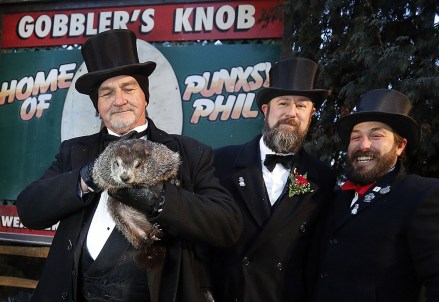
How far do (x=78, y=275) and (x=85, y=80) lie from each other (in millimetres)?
969

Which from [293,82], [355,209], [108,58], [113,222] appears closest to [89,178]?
[113,222]

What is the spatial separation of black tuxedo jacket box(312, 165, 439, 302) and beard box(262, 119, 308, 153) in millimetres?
566

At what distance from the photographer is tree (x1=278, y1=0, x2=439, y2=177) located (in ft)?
11.6

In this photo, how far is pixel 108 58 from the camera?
2.81m

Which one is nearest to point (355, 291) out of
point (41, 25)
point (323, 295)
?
point (323, 295)

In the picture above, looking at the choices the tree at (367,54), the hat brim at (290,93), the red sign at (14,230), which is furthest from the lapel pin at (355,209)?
the red sign at (14,230)

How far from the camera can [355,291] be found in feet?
8.60

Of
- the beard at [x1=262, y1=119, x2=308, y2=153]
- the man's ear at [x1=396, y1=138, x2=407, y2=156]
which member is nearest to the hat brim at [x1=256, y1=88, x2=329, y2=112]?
the beard at [x1=262, y1=119, x2=308, y2=153]

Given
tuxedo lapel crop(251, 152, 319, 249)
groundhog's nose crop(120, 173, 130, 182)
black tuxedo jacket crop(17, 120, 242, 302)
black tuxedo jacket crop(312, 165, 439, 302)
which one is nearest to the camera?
groundhog's nose crop(120, 173, 130, 182)

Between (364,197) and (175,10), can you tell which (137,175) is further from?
(175,10)

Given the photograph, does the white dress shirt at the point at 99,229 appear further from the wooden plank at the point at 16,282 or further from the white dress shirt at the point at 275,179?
the wooden plank at the point at 16,282

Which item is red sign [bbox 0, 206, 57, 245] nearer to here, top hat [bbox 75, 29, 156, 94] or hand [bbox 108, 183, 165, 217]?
top hat [bbox 75, 29, 156, 94]

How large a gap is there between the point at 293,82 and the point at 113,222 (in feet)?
4.76

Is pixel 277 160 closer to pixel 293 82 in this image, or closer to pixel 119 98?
pixel 293 82
